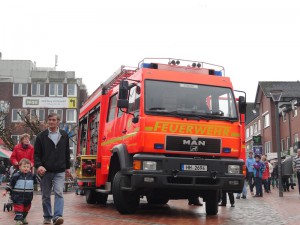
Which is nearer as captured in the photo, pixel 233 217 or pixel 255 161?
pixel 233 217

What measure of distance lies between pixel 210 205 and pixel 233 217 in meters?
0.57

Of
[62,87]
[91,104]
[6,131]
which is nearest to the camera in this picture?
[91,104]

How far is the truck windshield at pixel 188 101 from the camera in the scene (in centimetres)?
969

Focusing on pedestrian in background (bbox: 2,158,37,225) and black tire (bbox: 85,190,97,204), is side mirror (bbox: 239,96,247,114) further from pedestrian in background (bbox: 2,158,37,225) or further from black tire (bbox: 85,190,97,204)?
black tire (bbox: 85,190,97,204)

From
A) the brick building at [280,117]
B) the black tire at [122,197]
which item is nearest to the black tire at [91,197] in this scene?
the black tire at [122,197]

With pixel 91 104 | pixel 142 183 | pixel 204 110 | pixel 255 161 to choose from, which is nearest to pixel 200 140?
pixel 204 110

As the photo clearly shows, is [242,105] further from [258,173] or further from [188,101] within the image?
[258,173]

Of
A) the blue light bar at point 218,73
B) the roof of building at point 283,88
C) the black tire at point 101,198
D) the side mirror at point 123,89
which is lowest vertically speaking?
the black tire at point 101,198

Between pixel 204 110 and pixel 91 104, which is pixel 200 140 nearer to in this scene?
pixel 204 110

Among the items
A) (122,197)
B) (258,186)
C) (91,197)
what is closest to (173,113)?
(122,197)

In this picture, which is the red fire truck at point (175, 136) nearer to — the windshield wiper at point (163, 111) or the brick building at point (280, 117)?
the windshield wiper at point (163, 111)

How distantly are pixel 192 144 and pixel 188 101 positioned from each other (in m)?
0.96

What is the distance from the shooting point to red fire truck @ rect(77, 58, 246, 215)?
9336 mm

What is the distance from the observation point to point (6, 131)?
3250 cm
